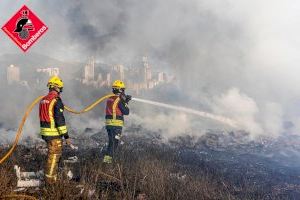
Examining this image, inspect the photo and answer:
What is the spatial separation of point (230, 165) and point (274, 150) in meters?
5.20

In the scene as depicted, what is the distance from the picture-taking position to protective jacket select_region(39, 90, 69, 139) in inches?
283

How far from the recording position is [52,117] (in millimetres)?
7234

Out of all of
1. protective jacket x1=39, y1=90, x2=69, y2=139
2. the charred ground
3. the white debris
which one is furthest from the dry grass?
protective jacket x1=39, y1=90, x2=69, y2=139

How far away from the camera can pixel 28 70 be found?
3184 cm

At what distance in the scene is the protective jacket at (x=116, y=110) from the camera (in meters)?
9.98

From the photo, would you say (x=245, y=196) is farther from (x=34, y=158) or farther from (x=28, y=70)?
(x=28, y=70)

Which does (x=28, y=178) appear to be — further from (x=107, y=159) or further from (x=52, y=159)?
(x=107, y=159)

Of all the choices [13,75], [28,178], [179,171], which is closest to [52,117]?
[28,178]

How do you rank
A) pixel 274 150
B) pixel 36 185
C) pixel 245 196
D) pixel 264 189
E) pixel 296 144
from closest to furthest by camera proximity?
pixel 36 185
pixel 245 196
pixel 264 189
pixel 274 150
pixel 296 144

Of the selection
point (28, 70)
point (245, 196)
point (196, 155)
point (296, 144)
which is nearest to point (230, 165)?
point (196, 155)

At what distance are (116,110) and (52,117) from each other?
Answer: 295 centimetres

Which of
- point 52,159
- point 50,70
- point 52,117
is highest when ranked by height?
point 50,70

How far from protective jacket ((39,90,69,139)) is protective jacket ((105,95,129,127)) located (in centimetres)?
282

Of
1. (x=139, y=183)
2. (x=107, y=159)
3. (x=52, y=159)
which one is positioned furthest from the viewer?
(x=107, y=159)
